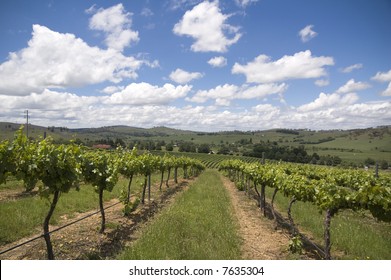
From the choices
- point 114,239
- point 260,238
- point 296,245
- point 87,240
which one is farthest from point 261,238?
point 87,240

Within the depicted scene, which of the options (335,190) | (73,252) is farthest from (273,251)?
(73,252)

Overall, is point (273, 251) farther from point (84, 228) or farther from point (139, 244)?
point (84, 228)

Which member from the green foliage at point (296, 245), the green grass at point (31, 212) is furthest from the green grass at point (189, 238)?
the green grass at point (31, 212)

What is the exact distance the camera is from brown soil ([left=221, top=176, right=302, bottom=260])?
8297 millimetres

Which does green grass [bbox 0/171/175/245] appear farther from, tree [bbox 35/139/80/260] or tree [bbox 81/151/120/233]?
tree [bbox 81/151/120/233]

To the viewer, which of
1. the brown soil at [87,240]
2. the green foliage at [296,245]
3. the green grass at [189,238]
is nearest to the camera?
the green grass at [189,238]

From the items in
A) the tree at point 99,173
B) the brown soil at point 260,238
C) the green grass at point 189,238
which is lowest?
the brown soil at point 260,238

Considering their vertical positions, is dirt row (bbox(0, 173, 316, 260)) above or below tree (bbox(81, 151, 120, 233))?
below

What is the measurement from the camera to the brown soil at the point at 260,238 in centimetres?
830

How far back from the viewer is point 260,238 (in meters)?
10.0

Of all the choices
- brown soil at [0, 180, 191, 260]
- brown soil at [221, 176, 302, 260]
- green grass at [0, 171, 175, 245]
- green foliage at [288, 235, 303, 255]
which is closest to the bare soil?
brown soil at [221, 176, 302, 260]

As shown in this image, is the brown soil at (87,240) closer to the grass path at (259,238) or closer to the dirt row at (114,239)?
the dirt row at (114,239)

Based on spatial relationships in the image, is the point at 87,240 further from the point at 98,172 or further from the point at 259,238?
the point at 259,238

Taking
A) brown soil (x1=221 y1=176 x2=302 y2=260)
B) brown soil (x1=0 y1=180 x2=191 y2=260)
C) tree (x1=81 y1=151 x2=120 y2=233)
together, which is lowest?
brown soil (x1=221 y1=176 x2=302 y2=260)
